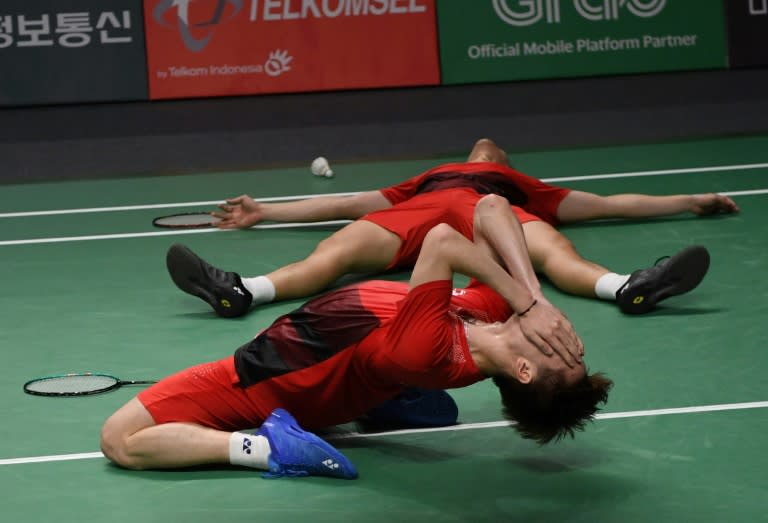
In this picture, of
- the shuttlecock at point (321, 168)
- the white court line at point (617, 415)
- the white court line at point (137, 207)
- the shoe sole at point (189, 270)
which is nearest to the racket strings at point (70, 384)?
the shoe sole at point (189, 270)

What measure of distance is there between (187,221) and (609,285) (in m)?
3.09

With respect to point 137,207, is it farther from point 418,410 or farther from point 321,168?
point 418,410

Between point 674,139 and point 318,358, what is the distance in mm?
6714

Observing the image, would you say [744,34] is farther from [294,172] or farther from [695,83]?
[294,172]

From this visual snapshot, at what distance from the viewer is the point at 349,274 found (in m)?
7.62

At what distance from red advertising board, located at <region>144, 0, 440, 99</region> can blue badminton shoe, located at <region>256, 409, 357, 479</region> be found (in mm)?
7396

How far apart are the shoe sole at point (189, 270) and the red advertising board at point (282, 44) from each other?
5327 mm

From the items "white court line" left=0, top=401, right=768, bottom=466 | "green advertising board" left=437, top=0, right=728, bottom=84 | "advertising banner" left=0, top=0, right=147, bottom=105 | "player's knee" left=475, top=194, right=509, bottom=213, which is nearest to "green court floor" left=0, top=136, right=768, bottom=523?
"white court line" left=0, top=401, right=768, bottom=466

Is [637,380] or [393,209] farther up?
[393,209]

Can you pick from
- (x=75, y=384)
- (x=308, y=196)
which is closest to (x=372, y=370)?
(x=75, y=384)

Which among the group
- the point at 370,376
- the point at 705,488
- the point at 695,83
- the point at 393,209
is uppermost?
the point at 695,83

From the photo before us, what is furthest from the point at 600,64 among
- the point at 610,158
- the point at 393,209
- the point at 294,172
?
the point at 393,209

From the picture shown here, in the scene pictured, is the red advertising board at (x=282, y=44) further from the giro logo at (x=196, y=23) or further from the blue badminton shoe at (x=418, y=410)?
the blue badminton shoe at (x=418, y=410)

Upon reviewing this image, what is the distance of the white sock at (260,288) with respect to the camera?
691 centimetres
